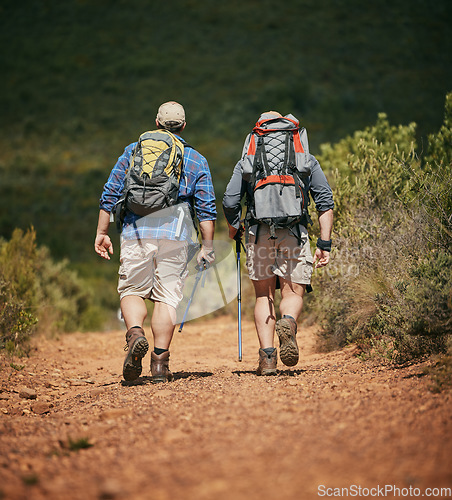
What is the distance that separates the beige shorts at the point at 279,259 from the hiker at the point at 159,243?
390 mm

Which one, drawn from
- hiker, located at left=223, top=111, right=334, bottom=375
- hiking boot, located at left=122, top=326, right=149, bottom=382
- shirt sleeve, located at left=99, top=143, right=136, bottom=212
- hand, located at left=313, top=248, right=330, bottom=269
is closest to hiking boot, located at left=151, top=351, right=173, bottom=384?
hiking boot, located at left=122, top=326, right=149, bottom=382

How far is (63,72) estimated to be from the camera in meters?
35.0

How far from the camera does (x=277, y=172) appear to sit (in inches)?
179

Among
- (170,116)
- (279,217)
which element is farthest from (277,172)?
(170,116)

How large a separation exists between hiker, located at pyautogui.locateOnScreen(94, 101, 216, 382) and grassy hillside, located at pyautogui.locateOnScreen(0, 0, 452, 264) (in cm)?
1705

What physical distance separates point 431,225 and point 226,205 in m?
1.77

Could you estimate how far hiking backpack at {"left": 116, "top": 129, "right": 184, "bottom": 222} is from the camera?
15.0 ft

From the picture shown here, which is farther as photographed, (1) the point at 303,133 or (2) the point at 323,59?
(2) the point at 323,59

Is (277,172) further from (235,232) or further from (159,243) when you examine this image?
(159,243)

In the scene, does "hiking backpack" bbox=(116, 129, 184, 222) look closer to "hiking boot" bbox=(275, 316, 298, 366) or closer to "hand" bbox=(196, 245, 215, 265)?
"hand" bbox=(196, 245, 215, 265)

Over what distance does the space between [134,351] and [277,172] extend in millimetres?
1656

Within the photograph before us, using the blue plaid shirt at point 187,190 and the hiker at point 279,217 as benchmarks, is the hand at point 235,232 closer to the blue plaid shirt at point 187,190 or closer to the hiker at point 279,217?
the hiker at point 279,217

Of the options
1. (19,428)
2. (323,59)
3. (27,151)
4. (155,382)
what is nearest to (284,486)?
(19,428)

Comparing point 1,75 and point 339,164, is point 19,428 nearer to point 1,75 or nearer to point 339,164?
point 339,164
